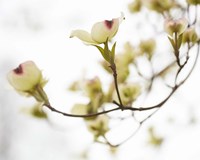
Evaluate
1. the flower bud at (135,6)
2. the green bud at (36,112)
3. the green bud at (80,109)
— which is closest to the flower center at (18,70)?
the green bud at (80,109)

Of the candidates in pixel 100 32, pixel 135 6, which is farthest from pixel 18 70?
pixel 135 6

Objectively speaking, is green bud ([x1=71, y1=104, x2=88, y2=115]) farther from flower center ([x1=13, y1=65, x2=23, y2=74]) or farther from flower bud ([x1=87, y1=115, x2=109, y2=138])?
flower center ([x1=13, y1=65, x2=23, y2=74])

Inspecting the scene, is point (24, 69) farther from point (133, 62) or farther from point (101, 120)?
point (133, 62)

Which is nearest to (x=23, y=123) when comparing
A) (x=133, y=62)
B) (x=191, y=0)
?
(x=133, y=62)

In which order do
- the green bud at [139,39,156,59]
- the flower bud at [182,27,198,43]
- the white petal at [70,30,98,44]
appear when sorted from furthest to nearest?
the green bud at [139,39,156,59] < the flower bud at [182,27,198,43] < the white petal at [70,30,98,44]

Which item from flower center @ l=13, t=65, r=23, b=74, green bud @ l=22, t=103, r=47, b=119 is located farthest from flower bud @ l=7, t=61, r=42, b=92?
green bud @ l=22, t=103, r=47, b=119

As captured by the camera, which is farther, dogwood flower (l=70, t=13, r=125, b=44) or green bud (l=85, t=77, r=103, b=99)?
green bud (l=85, t=77, r=103, b=99)

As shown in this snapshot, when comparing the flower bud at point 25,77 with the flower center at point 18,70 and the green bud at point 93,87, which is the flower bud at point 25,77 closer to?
the flower center at point 18,70

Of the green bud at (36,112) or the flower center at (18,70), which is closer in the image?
the flower center at (18,70)
